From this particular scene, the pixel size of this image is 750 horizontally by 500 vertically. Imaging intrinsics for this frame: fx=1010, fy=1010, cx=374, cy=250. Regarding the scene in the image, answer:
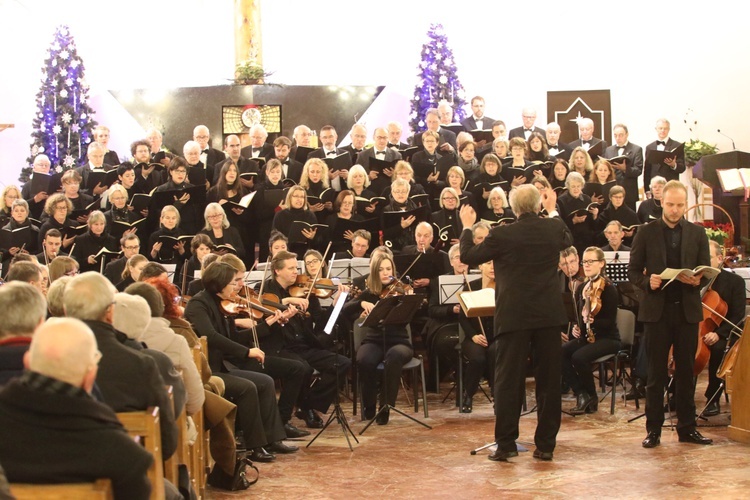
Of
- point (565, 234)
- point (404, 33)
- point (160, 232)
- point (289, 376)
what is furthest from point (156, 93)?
point (565, 234)

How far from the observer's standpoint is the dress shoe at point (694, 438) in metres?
5.98

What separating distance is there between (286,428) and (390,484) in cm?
154

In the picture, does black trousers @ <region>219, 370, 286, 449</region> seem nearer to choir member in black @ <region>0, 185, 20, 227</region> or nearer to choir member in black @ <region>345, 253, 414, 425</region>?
choir member in black @ <region>345, 253, 414, 425</region>

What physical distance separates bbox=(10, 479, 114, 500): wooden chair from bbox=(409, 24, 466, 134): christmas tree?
11801 mm

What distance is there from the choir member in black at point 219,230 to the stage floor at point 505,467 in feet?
7.99

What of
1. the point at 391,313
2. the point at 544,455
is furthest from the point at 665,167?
the point at 544,455

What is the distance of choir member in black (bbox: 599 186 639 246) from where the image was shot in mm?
9562

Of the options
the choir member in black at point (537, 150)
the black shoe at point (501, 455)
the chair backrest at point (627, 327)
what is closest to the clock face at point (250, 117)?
the choir member in black at point (537, 150)

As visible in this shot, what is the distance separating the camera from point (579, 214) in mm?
9375

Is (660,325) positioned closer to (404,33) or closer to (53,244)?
(53,244)

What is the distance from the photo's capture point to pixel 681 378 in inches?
235

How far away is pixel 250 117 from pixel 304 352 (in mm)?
7526

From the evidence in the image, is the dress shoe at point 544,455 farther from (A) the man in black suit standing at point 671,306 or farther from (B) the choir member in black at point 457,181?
(B) the choir member in black at point 457,181

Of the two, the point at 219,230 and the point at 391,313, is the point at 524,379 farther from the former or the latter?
the point at 219,230
